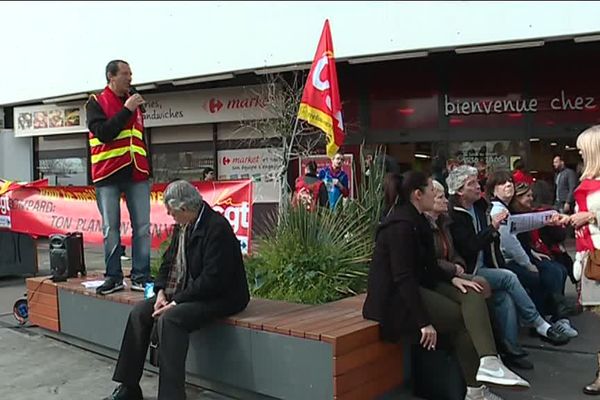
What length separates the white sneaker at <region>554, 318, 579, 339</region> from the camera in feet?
17.5

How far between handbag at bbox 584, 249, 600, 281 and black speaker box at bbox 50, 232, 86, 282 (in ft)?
14.7

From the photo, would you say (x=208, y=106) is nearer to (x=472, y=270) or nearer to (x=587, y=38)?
(x=587, y=38)

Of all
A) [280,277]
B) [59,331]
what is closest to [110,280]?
[59,331]

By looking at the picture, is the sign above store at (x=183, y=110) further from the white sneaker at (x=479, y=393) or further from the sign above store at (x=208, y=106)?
the white sneaker at (x=479, y=393)

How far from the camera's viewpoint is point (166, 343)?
4.07 metres

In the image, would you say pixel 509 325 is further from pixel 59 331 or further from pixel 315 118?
pixel 59 331

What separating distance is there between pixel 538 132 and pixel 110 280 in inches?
393

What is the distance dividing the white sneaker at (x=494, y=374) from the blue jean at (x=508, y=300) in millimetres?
1050

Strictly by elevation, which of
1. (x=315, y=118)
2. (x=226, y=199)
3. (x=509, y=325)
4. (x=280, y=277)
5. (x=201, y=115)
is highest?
(x=201, y=115)

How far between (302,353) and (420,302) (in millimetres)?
767

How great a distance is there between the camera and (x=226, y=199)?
23.0 feet

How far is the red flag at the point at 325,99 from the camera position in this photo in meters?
6.48

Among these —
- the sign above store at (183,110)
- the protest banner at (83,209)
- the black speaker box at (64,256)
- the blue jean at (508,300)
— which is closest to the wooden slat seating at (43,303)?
the black speaker box at (64,256)

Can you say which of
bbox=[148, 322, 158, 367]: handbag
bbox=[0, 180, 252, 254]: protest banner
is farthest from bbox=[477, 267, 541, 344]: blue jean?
bbox=[0, 180, 252, 254]: protest banner
